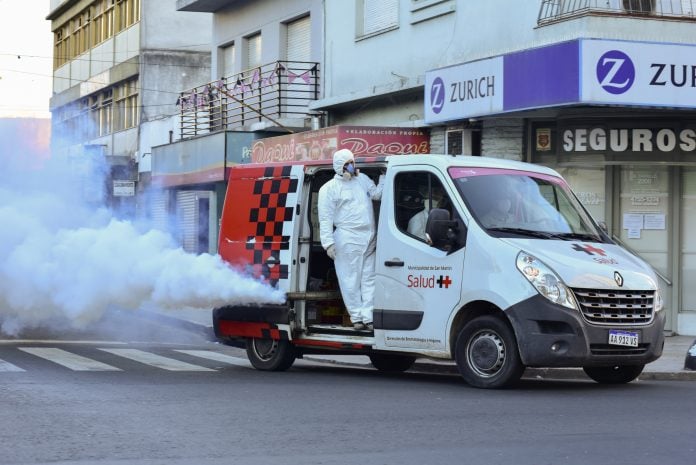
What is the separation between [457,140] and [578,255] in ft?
31.8

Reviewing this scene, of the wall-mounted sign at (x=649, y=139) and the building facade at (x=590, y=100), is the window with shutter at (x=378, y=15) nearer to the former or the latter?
the building facade at (x=590, y=100)

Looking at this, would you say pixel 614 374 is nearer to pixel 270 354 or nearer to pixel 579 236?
pixel 579 236

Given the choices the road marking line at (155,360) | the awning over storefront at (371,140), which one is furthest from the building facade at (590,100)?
the road marking line at (155,360)

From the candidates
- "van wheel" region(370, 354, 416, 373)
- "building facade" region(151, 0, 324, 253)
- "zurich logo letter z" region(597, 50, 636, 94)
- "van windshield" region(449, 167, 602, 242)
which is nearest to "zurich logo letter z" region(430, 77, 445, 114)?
"zurich logo letter z" region(597, 50, 636, 94)

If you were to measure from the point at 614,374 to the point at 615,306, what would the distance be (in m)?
1.40

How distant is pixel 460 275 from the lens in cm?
1137

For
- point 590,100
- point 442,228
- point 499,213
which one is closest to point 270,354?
point 442,228

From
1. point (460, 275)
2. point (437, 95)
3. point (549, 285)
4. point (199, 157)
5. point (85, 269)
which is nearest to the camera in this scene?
point (549, 285)

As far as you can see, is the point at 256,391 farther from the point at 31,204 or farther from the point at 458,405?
the point at 31,204

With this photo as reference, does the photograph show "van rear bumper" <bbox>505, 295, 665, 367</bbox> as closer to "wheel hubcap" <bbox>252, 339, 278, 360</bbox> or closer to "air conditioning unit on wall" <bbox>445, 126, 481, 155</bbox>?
"wheel hubcap" <bbox>252, 339, 278, 360</bbox>

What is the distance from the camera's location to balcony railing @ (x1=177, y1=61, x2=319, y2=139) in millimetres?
26969

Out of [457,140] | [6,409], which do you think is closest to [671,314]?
[457,140]

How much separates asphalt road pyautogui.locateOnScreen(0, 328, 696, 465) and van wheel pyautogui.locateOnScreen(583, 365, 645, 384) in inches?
7.3

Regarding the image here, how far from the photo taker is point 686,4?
18.0 meters
